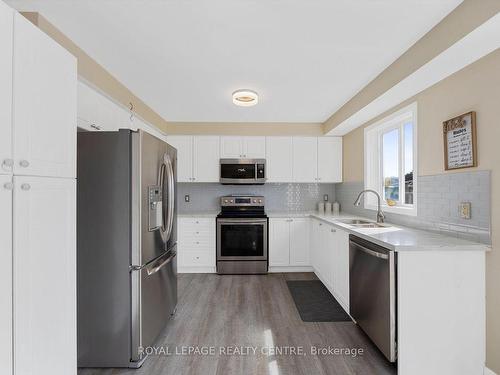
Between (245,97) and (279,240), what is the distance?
2116 millimetres

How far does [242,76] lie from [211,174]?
1943 mm

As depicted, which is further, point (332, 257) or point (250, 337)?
point (332, 257)

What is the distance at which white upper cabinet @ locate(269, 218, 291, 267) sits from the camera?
382cm

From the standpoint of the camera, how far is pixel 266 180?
407 centimetres

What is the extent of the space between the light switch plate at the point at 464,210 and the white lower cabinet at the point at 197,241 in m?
2.87

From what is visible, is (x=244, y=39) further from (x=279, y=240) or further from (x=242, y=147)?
(x=279, y=240)

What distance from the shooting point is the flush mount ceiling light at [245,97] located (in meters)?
2.71

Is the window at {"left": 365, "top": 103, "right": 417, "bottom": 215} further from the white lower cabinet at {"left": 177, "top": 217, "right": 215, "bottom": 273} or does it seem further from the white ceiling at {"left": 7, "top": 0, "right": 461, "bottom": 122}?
the white lower cabinet at {"left": 177, "top": 217, "right": 215, "bottom": 273}

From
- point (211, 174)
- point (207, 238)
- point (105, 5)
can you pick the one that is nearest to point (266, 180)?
point (211, 174)

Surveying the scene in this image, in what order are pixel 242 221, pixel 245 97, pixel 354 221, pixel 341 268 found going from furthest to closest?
1. pixel 242 221
2. pixel 354 221
3. pixel 245 97
4. pixel 341 268

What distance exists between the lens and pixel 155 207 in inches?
80.7

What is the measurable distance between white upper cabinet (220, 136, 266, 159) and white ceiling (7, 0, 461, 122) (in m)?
1.24

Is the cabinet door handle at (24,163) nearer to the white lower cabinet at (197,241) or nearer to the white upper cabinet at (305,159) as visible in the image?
the white lower cabinet at (197,241)

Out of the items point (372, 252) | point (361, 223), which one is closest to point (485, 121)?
point (372, 252)
